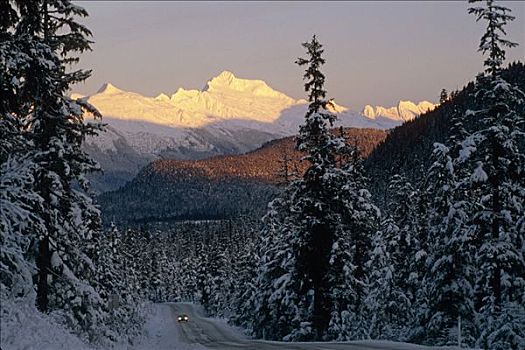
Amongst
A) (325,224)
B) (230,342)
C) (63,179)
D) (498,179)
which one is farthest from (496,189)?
(63,179)

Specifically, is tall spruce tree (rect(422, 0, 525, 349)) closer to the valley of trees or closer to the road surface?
the valley of trees

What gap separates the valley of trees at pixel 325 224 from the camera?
1625cm

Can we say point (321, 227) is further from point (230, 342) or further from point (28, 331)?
point (28, 331)

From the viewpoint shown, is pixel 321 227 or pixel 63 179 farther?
pixel 321 227

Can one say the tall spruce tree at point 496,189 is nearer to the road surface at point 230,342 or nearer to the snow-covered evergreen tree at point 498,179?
the snow-covered evergreen tree at point 498,179

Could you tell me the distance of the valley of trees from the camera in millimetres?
16250

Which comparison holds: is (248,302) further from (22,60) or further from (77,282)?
(22,60)

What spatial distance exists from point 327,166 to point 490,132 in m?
7.84

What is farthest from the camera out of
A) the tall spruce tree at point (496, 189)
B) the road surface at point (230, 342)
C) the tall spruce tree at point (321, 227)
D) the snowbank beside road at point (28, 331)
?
the tall spruce tree at point (321, 227)

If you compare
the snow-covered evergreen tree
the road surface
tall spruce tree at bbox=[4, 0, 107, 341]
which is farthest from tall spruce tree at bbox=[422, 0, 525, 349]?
tall spruce tree at bbox=[4, 0, 107, 341]

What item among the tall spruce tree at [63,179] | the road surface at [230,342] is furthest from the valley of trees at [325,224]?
the road surface at [230,342]

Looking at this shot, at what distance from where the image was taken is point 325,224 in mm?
30328

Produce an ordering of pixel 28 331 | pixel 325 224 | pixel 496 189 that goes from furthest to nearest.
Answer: pixel 325 224
pixel 496 189
pixel 28 331

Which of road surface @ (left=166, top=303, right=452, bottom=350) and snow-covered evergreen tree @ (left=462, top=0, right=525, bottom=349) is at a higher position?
snow-covered evergreen tree @ (left=462, top=0, right=525, bottom=349)
